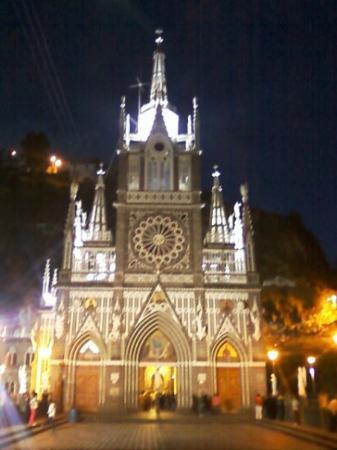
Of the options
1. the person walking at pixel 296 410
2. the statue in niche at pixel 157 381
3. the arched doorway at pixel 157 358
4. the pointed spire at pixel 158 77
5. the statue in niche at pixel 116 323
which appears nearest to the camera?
the person walking at pixel 296 410

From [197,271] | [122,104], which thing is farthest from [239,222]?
[122,104]

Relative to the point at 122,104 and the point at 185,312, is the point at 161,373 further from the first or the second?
the point at 122,104

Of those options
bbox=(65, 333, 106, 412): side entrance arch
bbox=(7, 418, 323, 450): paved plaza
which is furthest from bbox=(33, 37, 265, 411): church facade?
bbox=(7, 418, 323, 450): paved plaza

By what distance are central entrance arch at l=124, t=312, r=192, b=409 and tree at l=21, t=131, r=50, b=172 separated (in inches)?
2384

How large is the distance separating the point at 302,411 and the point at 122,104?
92.0ft

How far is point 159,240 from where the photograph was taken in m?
38.2

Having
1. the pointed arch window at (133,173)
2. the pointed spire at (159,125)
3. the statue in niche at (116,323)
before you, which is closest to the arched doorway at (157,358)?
the statue in niche at (116,323)

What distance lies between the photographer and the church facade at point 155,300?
34531mm

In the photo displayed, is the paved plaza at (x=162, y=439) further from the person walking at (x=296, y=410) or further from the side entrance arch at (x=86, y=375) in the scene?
the side entrance arch at (x=86, y=375)

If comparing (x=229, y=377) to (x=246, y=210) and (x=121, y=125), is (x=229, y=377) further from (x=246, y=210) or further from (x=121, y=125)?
(x=121, y=125)

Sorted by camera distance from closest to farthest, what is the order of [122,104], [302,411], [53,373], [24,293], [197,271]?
[302,411] → [53,373] → [197,271] → [122,104] → [24,293]

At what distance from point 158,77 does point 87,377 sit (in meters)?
27.0

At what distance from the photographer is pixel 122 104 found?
43500 mm

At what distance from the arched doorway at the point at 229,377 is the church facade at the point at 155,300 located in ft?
0.22
